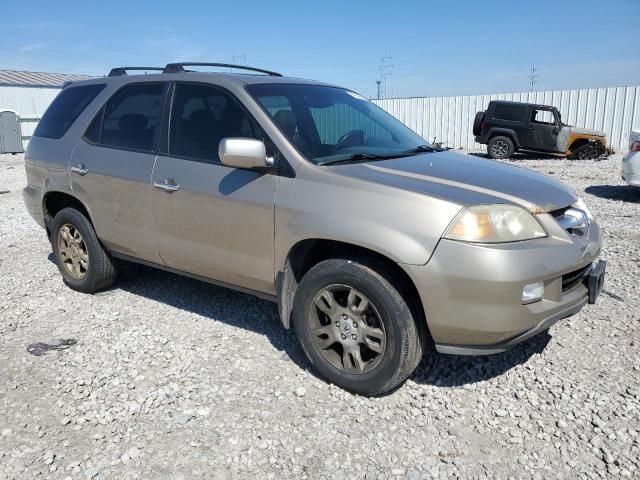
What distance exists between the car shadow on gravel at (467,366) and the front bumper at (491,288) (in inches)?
21.6

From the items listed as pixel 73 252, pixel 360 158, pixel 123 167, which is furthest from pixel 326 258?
pixel 73 252

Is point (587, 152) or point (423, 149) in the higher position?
point (423, 149)

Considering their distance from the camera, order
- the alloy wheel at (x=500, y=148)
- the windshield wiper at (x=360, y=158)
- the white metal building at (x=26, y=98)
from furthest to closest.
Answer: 1. the white metal building at (x=26, y=98)
2. the alloy wheel at (x=500, y=148)
3. the windshield wiper at (x=360, y=158)

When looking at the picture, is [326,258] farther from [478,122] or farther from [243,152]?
[478,122]

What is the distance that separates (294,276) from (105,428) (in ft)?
4.50

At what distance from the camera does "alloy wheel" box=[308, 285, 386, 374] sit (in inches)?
119

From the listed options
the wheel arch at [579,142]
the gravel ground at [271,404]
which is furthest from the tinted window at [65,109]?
the wheel arch at [579,142]

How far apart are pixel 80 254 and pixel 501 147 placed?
47.3 feet

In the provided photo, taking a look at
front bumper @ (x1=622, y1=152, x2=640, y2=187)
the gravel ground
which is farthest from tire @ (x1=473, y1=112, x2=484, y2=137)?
the gravel ground

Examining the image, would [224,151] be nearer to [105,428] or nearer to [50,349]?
[105,428]

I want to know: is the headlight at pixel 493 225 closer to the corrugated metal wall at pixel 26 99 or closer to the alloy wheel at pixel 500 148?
the alloy wheel at pixel 500 148

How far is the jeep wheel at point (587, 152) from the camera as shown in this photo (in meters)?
15.8

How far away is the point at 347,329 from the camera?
3.12 metres

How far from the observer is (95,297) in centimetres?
481
